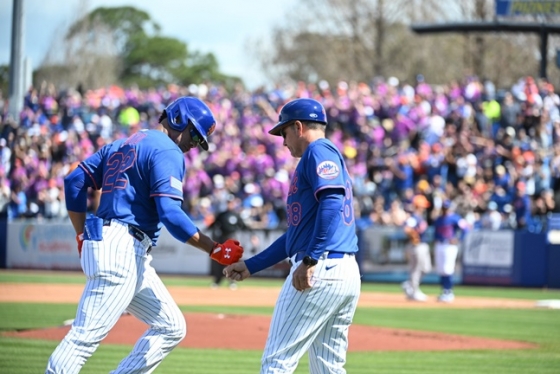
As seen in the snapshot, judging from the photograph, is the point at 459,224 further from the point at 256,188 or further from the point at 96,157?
the point at 96,157

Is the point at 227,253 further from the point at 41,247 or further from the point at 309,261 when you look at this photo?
the point at 41,247

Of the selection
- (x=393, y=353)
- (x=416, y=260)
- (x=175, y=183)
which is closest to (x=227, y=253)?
(x=175, y=183)

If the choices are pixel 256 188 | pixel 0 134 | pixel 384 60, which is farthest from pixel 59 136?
pixel 384 60

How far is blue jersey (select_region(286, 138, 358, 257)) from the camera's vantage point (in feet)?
18.9

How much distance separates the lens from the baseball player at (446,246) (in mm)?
20812

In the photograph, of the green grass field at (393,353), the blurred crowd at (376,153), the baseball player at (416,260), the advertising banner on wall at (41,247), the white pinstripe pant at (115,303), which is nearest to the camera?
the white pinstripe pant at (115,303)

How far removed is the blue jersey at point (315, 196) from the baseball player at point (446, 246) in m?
15.2

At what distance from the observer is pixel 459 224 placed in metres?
21.2

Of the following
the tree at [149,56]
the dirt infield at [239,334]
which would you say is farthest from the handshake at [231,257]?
the tree at [149,56]

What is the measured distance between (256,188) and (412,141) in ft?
15.8

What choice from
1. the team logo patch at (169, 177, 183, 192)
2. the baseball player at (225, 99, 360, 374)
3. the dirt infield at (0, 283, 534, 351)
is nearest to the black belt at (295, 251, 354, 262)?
the baseball player at (225, 99, 360, 374)

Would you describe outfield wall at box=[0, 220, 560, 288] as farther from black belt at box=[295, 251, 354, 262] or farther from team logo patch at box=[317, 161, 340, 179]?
team logo patch at box=[317, 161, 340, 179]

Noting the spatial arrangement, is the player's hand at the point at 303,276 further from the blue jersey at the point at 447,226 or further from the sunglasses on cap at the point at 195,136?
the blue jersey at the point at 447,226

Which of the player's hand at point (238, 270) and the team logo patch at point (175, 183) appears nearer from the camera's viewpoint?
the team logo patch at point (175, 183)
